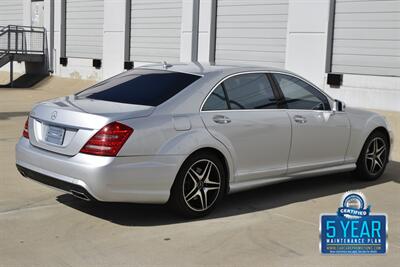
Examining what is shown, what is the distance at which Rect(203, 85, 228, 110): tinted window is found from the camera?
5.84 metres

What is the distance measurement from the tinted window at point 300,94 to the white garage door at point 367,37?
5.54m

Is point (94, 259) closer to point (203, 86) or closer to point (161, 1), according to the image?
point (203, 86)

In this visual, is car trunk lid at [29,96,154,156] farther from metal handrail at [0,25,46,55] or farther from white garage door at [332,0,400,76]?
metal handrail at [0,25,46,55]

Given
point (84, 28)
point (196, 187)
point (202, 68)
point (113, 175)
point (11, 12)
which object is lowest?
point (196, 187)

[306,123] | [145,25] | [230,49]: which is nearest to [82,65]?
[145,25]

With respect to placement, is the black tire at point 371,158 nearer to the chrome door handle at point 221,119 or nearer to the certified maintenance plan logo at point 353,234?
the certified maintenance plan logo at point 353,234

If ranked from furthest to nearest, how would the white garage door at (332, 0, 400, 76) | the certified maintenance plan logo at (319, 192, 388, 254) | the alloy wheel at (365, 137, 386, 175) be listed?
the white garage door at (332, 0, 400, 76) → the alloy wheel at (365, 137, 386, 175) → the certified maintenance plan logo at (319, 192, 388, 254)

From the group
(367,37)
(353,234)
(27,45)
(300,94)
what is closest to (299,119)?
(300,94)

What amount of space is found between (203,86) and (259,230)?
148cm

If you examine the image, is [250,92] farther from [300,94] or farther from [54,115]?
[54,115]

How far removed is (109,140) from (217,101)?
4.23 ft

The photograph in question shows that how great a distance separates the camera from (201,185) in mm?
5699

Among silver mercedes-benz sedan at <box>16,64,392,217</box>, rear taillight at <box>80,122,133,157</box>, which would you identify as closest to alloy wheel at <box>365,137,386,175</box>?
silver mercedes-benz sedan at <box>16,64,392,217</box>

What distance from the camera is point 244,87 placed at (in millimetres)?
6254
